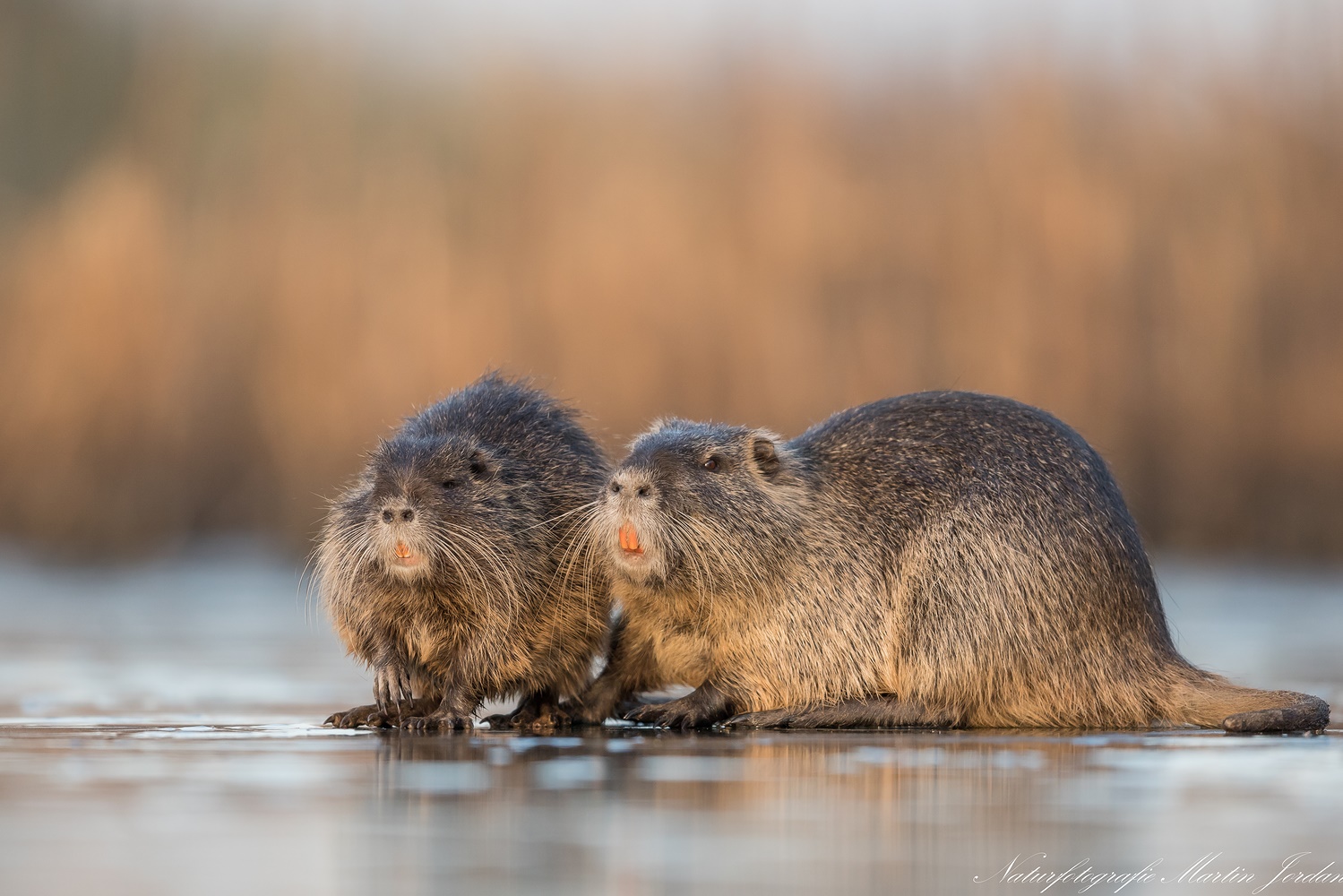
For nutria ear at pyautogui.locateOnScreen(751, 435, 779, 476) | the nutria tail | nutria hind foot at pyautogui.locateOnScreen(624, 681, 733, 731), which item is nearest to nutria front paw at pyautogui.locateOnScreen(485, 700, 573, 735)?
nutria hind foot at pyautogui.locateOnScreen(624, 681, 733, 731)

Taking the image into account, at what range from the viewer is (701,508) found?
5.79 meters

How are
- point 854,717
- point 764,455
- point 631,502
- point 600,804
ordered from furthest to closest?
point 764,455, point 854,717, point 631,502, point 600,804

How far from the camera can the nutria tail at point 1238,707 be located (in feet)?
17.2

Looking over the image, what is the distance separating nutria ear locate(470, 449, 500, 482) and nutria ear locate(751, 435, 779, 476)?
88cm

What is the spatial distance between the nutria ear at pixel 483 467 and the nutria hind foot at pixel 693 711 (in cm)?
95

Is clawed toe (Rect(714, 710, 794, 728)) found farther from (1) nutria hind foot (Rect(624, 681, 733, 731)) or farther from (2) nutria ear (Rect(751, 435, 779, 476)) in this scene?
(2) nutria ear (Rect(751, 435, 779, 476))

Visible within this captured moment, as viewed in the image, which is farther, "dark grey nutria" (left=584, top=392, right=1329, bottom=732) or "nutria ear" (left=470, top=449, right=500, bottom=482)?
"nutria ear" (left=470, top=449, right=500, bottom=482)

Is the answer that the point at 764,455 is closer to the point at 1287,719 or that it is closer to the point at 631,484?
the point at 631,484

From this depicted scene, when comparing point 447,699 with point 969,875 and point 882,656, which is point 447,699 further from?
point 969,875

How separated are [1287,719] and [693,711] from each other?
1826 millimetres

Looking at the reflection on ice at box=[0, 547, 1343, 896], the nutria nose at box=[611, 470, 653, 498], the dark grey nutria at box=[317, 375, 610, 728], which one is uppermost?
the nutria nose at box=[611, 470, 653, 498]

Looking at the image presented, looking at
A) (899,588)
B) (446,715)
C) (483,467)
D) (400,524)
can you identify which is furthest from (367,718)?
(899,588)

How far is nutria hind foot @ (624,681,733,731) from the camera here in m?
5.71

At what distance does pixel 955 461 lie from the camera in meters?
5.93
